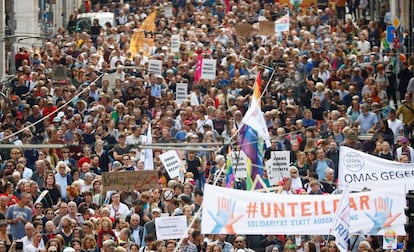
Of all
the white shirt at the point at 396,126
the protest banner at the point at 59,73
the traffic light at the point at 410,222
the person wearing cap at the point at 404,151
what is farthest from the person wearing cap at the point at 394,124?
the traffic light at the point at 410,222

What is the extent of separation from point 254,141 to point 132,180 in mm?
→ 1952

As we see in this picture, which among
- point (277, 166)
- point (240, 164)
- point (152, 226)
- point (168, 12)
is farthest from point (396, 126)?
point (168, 12)

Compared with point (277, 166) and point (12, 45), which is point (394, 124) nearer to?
point (277, 166)

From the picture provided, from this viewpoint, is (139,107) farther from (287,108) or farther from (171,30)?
(171,30)

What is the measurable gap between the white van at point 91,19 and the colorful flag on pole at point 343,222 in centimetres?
2625

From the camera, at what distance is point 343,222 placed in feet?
85.0

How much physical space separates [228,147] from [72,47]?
46.4ft

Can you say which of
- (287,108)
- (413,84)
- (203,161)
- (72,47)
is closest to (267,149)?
(203,161)

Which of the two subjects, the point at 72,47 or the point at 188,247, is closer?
the point at 188,247

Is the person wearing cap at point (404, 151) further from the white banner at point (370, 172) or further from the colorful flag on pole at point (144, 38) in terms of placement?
the colorful flag on pole at point (144, 38)

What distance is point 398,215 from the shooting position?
26422 mm

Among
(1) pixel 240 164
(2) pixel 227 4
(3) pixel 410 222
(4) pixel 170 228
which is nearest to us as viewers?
(3) pixel 410 222

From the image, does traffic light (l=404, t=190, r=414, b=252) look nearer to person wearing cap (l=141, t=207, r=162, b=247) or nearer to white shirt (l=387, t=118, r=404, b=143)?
person wearing cap (l=141, t=207, r=162, b=247)

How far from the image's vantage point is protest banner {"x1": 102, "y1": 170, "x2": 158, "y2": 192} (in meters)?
29.7
